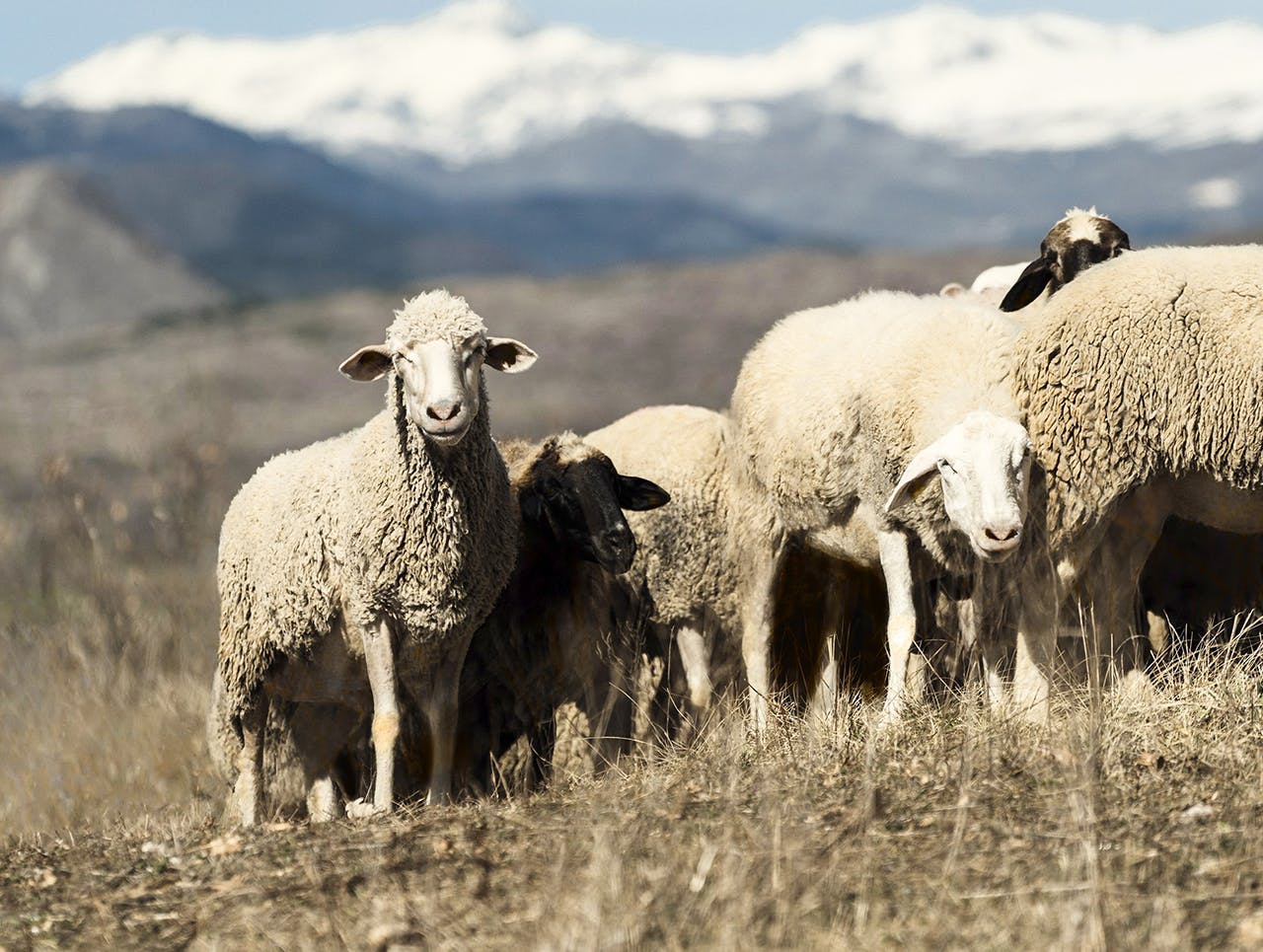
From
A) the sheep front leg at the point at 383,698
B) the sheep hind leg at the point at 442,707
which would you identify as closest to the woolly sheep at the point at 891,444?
the sheep hind leg at the point at 442,707

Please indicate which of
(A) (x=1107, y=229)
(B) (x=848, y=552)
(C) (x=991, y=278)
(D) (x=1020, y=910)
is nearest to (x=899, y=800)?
(D) (x=1020, y=910)

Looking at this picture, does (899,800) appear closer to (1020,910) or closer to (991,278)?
(1020,910)

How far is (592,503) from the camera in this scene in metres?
7.62

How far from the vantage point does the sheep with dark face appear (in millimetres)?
7434

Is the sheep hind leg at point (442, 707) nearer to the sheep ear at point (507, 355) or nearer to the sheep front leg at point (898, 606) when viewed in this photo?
the sheep ear at point (507, 355)

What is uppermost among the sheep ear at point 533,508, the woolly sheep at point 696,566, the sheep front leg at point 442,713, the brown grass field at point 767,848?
the sheep ear at point 533,508

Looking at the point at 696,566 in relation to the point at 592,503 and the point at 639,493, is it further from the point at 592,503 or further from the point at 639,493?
the point at 592,503

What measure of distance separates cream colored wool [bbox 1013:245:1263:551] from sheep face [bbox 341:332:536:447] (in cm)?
208

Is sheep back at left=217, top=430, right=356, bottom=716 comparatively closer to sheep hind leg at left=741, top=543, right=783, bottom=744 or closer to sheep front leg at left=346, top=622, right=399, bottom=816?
sheep front leg at left=346, top=622, right=399, bottom=816

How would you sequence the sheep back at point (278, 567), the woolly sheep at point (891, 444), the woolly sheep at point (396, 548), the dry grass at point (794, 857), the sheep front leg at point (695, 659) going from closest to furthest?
the dry grass at point (794, 857)
the woolly sheep at point (891, 444)
the woolly sheep at point (396, 548)
the sheep back at point (278, 567)
the sheep front leg at point (695, 659)

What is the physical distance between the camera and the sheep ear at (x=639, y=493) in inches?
311

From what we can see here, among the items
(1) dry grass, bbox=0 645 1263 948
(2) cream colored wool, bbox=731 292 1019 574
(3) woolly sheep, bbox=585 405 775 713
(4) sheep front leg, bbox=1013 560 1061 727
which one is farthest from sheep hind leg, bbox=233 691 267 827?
(4) sheep front leg, bbox=1013 560 1061 727

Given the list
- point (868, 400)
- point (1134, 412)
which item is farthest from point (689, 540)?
point (1134, 412)

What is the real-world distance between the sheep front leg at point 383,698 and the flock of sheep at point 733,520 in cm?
1
